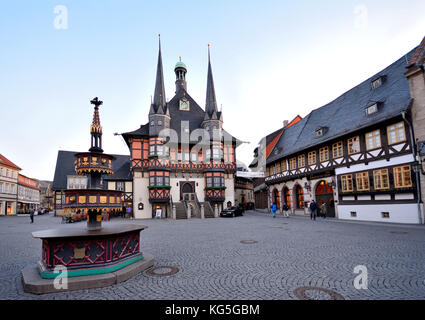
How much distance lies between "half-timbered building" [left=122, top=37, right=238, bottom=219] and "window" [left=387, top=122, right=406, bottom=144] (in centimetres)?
1874

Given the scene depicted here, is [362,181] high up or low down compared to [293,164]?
down

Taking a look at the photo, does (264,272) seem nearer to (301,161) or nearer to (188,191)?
(301,161)

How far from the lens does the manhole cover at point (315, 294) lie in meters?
4.30

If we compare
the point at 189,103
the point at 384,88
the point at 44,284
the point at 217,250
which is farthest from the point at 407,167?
the point at 189,103

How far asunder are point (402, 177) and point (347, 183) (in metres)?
4.29

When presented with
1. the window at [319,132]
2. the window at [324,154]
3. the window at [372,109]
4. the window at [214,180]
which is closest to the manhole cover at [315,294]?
the window at [372,109]

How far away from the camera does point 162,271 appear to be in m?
6.15

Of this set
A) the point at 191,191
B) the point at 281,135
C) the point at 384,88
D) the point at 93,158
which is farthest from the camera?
the point at 281,135

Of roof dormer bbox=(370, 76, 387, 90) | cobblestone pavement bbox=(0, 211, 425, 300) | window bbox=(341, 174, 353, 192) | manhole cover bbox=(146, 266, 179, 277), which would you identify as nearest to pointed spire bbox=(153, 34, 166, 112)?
window bbox=(341, 174, 353, 192)

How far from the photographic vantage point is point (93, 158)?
6.84 m

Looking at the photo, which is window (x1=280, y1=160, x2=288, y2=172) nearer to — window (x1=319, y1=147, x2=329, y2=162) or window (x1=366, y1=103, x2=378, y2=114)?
window (x1=319, y1=147, x2=329, y2=162)

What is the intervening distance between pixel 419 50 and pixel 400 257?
1575 cm

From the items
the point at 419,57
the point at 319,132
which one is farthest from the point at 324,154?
the point at 419,57
